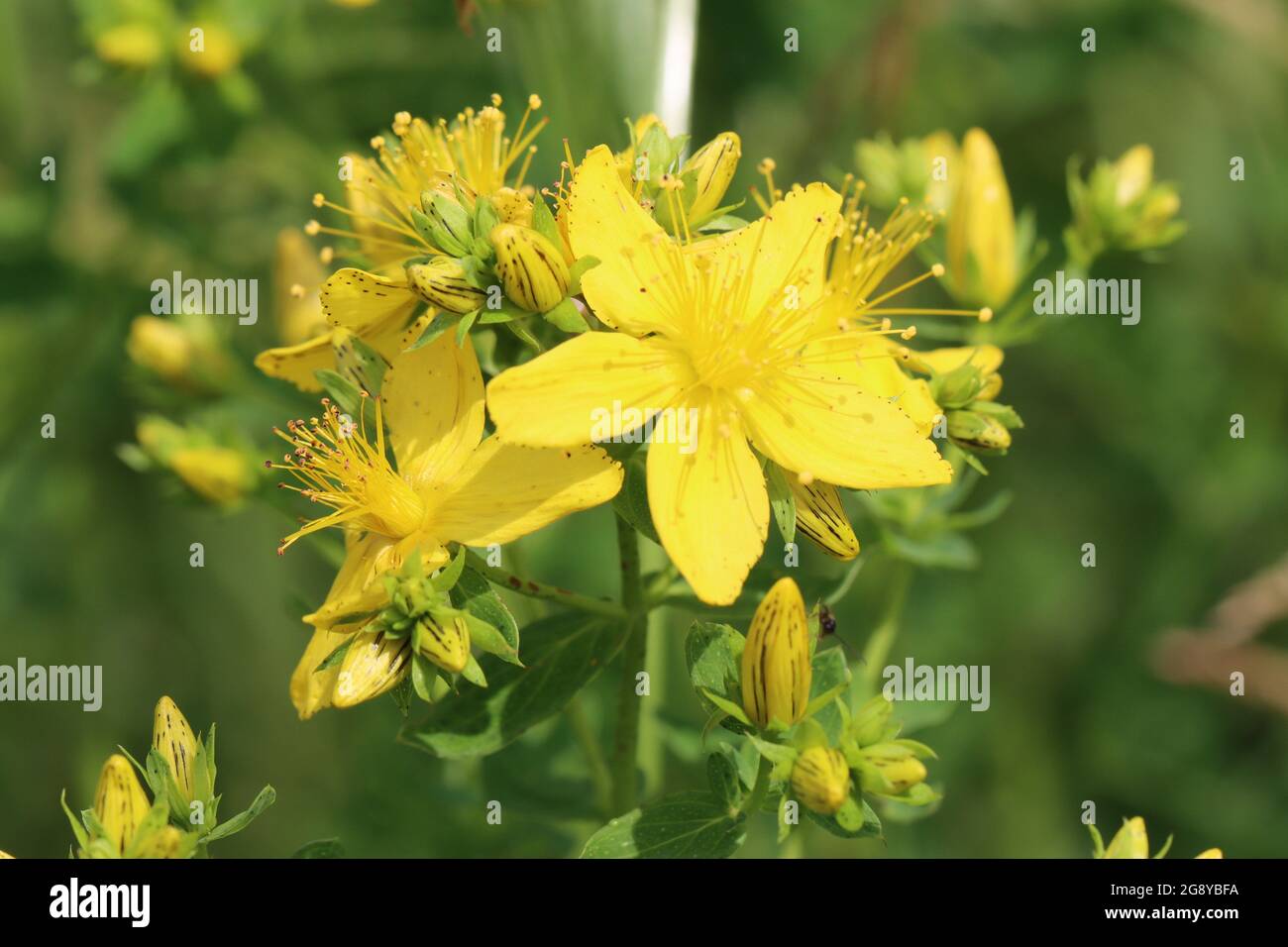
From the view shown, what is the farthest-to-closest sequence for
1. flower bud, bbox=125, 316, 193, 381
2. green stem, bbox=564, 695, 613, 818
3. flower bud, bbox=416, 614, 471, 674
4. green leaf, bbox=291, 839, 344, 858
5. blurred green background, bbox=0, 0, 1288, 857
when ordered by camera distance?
blurred green background, bbox=0, 0, 1288, 857, flower bud, bbox=125, 316, 193, 381, green stem, bbox=564, 695, 613, 818, green leaf, bbox=291, 839, 344, 858, flower bud, bbox=416, 614, 471, 674

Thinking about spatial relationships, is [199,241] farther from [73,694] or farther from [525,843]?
[525,843]

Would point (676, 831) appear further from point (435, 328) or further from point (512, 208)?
point (512, 208)

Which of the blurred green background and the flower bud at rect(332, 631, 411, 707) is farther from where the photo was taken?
the blurred green background

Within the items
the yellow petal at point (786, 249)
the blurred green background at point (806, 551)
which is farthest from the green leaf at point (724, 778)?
the blurred green background at point (806, 551)

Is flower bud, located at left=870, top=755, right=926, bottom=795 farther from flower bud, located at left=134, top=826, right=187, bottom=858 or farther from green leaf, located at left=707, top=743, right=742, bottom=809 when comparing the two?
flower bud, located at left=134, top=826, right=187, bottom=858

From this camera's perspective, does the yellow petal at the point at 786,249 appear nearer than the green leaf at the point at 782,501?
No

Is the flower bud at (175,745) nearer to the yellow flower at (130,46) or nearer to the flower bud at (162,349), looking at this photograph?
the flower bud at (162,349)

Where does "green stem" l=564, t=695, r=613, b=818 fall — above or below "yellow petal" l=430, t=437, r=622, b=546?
below

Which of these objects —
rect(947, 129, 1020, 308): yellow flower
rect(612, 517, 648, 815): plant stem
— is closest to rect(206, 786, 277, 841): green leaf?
rect(612, 517, 648, 815): plant stem
